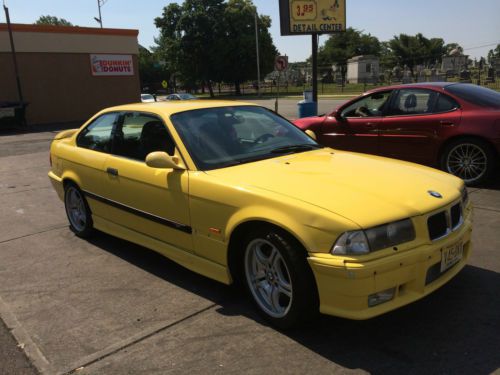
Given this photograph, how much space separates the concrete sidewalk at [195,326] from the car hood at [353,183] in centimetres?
80

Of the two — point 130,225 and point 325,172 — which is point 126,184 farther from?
point 325,172

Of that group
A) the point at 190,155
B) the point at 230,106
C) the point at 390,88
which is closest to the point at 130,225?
the point at 190,155

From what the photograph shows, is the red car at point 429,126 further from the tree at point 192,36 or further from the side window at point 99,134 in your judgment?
the tree at point 192,36

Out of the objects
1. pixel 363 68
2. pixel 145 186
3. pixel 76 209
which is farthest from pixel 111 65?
pixel 363 68

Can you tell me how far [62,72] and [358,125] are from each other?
21.9 m

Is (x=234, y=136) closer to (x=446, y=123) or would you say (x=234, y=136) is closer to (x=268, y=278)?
(x=268, y=278)

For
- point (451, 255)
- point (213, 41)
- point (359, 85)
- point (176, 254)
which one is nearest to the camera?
point (451, 255)

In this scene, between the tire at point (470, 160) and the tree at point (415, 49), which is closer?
the tire at point (470, 160)

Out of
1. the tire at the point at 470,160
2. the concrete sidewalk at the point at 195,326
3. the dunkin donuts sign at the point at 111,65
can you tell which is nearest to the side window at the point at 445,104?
the tire at the point at 470,160

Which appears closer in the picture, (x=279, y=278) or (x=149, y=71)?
(x=279, y=278)

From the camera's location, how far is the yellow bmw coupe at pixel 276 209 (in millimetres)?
2754

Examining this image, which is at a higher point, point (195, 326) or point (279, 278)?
point (279, 278)

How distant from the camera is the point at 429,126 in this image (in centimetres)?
679

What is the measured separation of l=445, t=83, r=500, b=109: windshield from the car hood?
3404mm
